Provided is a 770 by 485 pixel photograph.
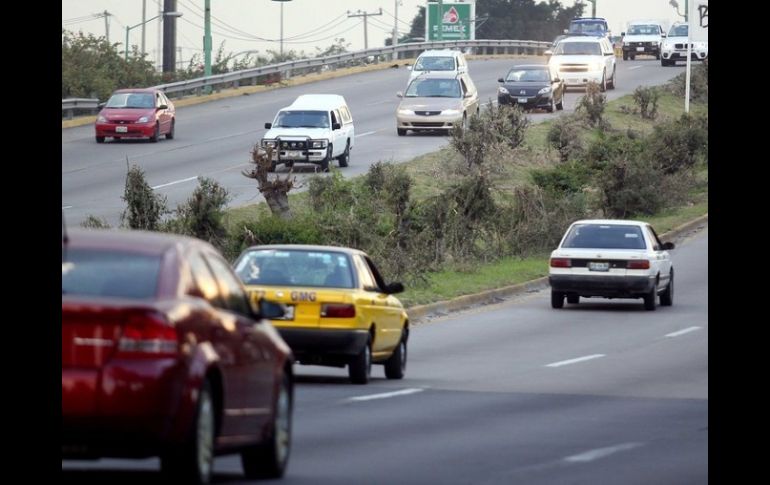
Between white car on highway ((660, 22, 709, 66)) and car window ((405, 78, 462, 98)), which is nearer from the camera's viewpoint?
car window ((405, 78, 462, 98))

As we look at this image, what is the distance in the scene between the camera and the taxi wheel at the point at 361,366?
1917 centimetres

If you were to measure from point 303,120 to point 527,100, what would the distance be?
17.5 meters

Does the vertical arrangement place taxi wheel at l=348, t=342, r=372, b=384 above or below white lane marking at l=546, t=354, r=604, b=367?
above

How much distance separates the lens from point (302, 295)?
18812 millimetres

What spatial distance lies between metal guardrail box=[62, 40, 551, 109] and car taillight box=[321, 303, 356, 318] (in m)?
44.2

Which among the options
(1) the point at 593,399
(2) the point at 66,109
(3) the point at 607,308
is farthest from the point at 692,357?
(2) the point at 66,109

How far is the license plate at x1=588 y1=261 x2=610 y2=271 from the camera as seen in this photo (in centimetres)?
3070

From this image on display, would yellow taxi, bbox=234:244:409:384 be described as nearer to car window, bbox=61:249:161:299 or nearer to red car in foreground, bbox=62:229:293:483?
red car in foreground, bbox=62:229:293:483

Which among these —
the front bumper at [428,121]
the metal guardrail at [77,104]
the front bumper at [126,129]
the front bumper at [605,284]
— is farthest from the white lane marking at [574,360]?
the metal guardrail at [77,104]

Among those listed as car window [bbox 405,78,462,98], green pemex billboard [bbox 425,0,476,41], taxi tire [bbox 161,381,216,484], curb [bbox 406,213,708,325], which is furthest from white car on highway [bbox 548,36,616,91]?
taxi tire [bbox 161,381,216,484]

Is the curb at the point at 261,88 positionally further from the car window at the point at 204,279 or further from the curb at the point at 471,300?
the car window at the point at 204,279

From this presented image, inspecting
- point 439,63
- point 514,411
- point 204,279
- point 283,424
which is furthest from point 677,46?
point 204,279
